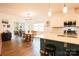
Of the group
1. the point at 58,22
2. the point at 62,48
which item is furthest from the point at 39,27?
the point at 62,48

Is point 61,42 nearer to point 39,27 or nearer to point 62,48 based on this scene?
point 62,48

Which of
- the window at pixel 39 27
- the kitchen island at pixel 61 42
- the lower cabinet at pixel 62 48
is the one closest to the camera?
the window at pixel 39 27

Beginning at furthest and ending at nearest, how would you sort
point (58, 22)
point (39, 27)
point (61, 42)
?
1. point (61, 42)
2. point (58, 22)
3. point (39, 27)

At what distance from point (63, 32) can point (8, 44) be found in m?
1.20

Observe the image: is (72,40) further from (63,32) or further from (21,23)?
(21,23)

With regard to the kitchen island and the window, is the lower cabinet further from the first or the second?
the window

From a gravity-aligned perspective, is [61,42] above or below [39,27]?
below

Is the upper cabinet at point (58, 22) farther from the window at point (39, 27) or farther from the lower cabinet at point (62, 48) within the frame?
the lower cabinet at point (62, 48)

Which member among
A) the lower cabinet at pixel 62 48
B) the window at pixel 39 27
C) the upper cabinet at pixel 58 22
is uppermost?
the upper cabinet at pixel 58 22

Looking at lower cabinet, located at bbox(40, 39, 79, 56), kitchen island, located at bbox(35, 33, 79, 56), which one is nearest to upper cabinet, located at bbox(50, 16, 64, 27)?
kitchen island, located at bbox(35, 33, 79, 56)

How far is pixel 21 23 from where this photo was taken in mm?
1999

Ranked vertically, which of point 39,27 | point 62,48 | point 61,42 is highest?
point 39,27

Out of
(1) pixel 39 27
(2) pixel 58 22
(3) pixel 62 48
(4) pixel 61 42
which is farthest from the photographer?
(4) pixel 61 42

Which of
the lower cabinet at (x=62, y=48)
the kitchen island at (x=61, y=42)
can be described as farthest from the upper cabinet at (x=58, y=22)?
the lower cabinet at (x=62, y=48)
